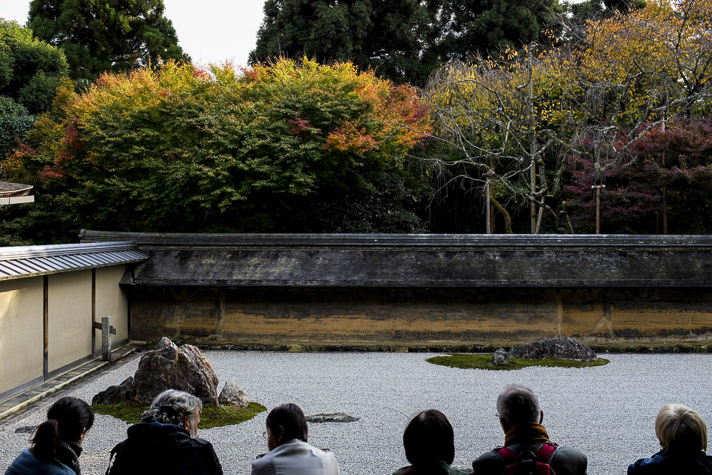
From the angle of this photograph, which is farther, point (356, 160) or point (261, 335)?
point (356, 160)

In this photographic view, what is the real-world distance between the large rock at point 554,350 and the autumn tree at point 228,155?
23.5ft

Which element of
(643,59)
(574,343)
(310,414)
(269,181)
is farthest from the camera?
(643,59)

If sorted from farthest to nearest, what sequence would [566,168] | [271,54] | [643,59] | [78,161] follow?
1. [271,54]
2. [566,168]
3. [643,59]
4. [78,161]

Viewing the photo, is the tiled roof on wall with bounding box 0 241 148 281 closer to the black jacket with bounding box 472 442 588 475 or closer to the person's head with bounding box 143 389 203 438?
the person's head with bounding box 143 389 203 438

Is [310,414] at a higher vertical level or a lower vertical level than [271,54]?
lower

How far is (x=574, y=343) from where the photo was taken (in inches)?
400

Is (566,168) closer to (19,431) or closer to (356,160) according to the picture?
(356,160)

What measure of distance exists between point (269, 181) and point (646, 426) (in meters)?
10.8

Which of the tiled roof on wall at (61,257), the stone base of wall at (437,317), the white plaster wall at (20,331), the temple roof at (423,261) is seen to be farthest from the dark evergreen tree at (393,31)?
the white plaster wall at (20,331)

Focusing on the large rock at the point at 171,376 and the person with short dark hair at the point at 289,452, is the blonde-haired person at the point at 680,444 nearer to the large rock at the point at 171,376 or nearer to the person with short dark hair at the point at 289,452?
the person with short dark hair at the point at 289,452

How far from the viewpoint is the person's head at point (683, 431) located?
2.73 metres

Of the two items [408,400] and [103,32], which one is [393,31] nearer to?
[103,32]

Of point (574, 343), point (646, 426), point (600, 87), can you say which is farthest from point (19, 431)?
point (600, 87)

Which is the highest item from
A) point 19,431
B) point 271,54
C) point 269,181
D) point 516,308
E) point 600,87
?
point 271,54
